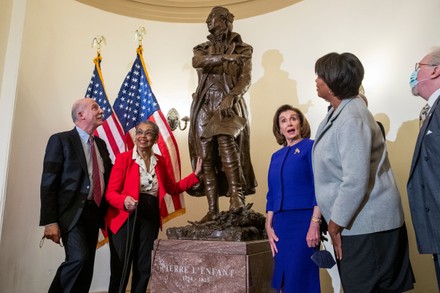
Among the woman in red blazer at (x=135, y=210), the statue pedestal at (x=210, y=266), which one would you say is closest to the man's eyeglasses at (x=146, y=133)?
the woman in red blazer at (x=135, y=210)

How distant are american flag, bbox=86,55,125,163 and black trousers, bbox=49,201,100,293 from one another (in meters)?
1.36

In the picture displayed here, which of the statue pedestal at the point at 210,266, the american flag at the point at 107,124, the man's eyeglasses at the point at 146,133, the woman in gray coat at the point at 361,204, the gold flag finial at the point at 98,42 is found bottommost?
the statue pedestal at the point at 210,266

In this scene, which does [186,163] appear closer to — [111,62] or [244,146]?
[111,62]

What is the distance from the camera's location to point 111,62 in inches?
169

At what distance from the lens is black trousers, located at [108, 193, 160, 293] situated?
2.20m

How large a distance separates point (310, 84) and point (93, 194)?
2.58 meters

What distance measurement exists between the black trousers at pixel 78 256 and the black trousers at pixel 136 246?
12cm

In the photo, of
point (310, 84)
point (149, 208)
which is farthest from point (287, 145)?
point (310, 84)

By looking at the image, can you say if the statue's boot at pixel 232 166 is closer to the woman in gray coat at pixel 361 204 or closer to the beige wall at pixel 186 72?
the woman in gray coat at pixel 361 204

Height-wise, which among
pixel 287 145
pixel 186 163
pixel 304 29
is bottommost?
pixel 287 145

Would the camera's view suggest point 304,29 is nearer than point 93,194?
No

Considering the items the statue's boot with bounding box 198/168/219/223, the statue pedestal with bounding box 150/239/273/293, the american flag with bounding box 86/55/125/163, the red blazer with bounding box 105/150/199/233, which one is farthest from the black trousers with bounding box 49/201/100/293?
the american flag with bounding box 86/55/125/163

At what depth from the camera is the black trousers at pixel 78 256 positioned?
2.02 metres

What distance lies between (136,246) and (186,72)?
8.95 feet
